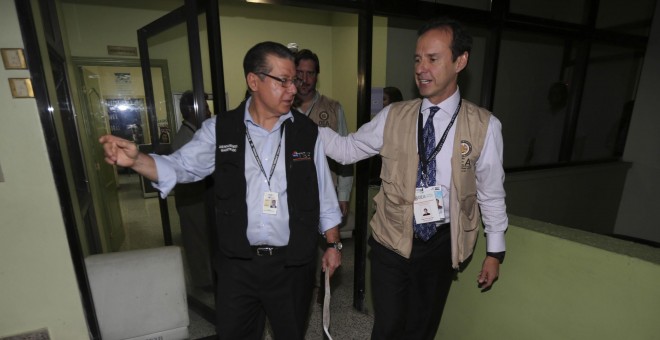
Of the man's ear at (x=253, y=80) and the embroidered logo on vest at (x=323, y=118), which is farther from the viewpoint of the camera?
the embroidered logo on vest at (x=323, y=118)

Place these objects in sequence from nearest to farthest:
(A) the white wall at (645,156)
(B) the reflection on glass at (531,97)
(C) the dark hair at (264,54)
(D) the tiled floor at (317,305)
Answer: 1. (C) the dark hair at (264,54)
2. (D) the tiled floor at (317,305)
3. (B) the reflection on glass at (531,97)
4. (A) the white wall at (645,156)

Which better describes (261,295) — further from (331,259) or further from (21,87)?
(21,87)

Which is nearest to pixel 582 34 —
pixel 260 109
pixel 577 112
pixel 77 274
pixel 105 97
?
pixel 577 112


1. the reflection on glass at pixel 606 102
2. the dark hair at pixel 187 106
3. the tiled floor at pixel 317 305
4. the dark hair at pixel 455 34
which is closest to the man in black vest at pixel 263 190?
A: the dark hair at pixel 455 34

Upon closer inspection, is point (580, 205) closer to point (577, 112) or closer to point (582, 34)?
point (577, 112)

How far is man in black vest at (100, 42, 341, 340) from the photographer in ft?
4.16

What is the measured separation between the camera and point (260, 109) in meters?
1.33

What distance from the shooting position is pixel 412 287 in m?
1.51

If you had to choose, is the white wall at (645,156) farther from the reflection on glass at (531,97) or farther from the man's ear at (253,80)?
the man's ear at (253,80)

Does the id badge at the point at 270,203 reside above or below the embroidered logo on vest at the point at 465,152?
below

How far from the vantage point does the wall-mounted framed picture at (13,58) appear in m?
1.42

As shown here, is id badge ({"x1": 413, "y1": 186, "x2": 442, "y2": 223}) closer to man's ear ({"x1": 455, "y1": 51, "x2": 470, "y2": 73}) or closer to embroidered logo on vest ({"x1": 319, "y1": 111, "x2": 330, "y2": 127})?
man's ear ({"x1": 455, "y1": 51, "x2": 470, "y2": 73})

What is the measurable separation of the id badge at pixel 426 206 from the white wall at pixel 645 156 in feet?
16.0

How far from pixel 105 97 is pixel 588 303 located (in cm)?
564
